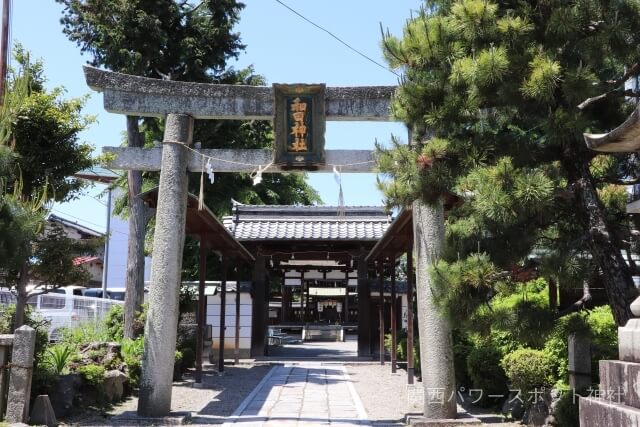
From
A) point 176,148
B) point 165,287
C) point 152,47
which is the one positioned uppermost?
point 152,47

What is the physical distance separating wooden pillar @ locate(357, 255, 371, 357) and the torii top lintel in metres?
11.5

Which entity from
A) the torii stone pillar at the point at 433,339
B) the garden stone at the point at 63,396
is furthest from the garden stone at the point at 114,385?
the torii stone pillar at the point at 433,339

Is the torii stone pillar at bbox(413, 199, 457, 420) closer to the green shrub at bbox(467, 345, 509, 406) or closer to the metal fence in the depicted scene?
the green shrub at bbox(467, 345, 509, 406)

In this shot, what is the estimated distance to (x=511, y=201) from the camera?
514cm

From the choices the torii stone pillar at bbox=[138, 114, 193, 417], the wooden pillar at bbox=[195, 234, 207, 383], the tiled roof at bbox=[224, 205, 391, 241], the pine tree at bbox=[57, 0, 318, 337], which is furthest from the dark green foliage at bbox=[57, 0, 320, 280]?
the torii stone pillar at bbox=[138, 114, 193, 417]

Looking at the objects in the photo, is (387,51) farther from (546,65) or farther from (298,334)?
(298,334)

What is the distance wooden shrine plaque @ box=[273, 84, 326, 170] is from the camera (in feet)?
32.3

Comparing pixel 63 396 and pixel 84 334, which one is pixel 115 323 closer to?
pixel 84 334

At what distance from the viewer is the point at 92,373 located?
1001 centimetres

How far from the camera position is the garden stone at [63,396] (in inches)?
353

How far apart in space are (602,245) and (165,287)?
6224mm

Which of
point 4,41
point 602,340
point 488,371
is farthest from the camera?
point 4,41

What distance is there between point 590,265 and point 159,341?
245 inches

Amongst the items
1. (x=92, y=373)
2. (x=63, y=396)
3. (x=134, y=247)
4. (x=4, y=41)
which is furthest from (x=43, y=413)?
(x=134, y=247)
